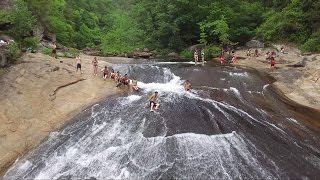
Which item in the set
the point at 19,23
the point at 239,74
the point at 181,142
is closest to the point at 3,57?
the point at 19,23

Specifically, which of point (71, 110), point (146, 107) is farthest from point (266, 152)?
point (71, 110)

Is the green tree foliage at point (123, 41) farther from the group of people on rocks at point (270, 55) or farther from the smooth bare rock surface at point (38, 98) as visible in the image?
the smooth bare rock surface at point (38, 98)

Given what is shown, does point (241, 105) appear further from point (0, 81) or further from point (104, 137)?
point (0, 81)

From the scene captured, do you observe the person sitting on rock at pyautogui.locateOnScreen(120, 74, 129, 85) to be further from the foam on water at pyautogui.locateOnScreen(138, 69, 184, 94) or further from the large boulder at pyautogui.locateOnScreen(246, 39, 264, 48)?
the large boulder at pyautogui.locateOnScreen(246, 39, 264, 48)

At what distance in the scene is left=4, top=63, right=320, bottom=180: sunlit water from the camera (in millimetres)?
16203

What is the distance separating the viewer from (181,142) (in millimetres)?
17938

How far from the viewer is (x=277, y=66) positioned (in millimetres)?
36031

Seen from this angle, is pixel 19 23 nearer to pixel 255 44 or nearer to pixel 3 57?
pixel 3 57

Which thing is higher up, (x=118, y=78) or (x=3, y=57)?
(x=3, y=57)

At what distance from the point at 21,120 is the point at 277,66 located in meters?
25.0

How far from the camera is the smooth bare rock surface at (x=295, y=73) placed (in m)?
27.1

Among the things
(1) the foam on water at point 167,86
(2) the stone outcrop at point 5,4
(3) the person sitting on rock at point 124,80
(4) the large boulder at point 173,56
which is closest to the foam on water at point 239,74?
(1) the foam on water at point 167,86

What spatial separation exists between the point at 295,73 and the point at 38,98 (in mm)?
21660

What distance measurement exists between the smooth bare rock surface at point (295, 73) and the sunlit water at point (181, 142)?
2811mm
